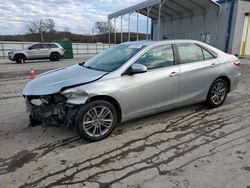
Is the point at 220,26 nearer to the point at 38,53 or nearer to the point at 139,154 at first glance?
the point at 38,53

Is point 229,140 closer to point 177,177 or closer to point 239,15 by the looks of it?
point 177,177

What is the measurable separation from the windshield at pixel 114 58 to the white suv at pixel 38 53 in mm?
17104

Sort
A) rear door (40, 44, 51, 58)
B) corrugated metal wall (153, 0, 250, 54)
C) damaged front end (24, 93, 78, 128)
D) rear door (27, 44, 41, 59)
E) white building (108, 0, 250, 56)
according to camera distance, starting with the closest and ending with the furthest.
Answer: damaged front end (24, 93, 78, 128)
corrugated metal wall (153, 0, 250, 54)
white building (108, 0, 250, 56)
rear door (27, 44, 41, 59)
rear door (40, 44, 51, 58)

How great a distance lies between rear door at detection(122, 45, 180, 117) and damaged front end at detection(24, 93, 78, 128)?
924mm

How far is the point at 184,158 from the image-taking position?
3.00 meters

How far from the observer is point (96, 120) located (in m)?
3.46

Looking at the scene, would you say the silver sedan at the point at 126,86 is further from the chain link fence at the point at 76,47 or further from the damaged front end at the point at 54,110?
the chain link fence at the point at 76,47

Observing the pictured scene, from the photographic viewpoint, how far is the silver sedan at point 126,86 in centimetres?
333

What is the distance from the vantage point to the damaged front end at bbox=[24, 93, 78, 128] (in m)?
3.30

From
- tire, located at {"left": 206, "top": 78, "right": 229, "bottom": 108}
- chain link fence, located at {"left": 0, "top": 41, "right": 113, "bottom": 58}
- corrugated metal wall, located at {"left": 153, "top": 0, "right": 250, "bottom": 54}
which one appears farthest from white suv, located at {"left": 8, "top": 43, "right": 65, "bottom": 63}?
tire, located at {"left": 206, "top": 78, "right": 229, "bottom": 108}

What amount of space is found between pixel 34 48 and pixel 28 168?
19008 mm

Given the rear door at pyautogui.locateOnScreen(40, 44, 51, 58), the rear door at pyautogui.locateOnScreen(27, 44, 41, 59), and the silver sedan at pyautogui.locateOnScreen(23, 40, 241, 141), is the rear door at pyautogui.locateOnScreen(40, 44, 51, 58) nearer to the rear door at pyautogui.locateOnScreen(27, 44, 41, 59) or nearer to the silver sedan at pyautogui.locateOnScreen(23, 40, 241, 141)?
the rear door at pyautogui.locateOnScreen(27, 44, 41, 59)

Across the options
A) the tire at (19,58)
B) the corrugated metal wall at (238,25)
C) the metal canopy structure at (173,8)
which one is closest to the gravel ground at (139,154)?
the metal canopy structure at (173,8)

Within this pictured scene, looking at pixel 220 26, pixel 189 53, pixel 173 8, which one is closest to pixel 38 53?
pixel 173 8
